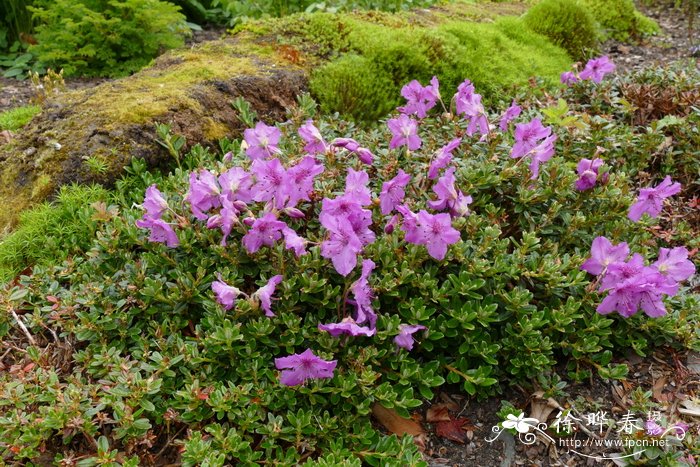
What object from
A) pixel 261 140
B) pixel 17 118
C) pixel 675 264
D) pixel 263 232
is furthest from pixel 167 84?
pixel 675 264

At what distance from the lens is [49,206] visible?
3.07m

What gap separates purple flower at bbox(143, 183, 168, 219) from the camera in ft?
8.02

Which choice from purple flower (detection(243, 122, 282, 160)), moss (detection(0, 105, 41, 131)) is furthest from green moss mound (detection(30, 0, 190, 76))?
purple flower (detection(243, 122, 282, 160))

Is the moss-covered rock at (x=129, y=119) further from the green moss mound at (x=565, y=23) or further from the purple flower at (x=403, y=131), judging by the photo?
the green moss mound at (x=565, y=23)

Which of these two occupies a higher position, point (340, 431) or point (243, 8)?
point (243, 8)

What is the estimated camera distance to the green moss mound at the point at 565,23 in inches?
235

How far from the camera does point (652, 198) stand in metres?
2.61

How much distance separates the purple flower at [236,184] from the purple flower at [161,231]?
10.6 inches

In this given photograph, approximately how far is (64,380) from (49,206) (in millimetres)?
1042

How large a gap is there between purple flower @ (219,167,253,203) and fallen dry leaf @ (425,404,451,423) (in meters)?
1.17

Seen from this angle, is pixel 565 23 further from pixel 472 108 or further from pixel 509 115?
pixel 472 108

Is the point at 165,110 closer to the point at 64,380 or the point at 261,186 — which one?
the point at 261,186

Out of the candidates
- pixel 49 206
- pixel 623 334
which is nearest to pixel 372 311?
pixel 623 334

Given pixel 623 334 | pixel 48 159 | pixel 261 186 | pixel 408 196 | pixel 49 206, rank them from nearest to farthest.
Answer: pixel 261 186 → pixel 623 334 → pixel 408 196 → pixel 49 206 → pixel 48 159
